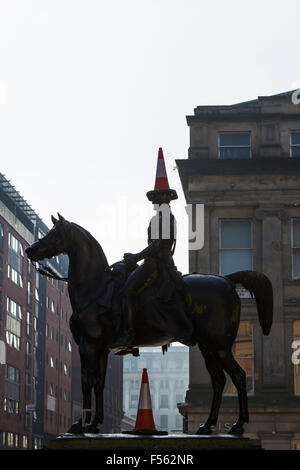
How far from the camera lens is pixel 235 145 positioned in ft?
140

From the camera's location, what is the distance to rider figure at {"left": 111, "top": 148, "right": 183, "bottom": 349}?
12586 mm

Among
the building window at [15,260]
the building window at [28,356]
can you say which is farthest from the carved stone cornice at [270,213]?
the building window at [28,356]

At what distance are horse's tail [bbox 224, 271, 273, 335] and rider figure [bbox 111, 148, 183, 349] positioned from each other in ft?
3.10

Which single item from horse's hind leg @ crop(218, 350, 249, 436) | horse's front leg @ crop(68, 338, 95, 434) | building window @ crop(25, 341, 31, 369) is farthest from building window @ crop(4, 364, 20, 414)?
horse's hind leg @ crop(218, 350, 249, 436)

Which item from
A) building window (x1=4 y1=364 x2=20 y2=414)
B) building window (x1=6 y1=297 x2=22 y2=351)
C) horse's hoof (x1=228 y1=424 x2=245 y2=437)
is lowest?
horse's hoof (x1=228 y1=424 x2=245 y2=437)

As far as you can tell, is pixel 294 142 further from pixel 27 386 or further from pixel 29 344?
pixel 29 344

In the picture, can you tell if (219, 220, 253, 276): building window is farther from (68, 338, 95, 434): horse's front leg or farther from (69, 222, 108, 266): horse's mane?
(68, 338, 95, 434): horse's front leg

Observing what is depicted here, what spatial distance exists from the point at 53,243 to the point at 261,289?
3.07 m

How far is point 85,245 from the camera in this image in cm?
1316

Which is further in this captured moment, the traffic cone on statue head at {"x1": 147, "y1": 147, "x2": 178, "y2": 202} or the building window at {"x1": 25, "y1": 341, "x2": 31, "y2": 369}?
the building window at {"x1": 25, "y1": 341, "x2": 31, "y2": 369}

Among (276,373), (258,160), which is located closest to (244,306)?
(276,373)

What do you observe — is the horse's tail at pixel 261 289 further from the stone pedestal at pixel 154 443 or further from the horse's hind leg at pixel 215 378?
the stone pedestal at pixel 154 443

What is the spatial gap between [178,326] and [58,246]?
207 centimetres

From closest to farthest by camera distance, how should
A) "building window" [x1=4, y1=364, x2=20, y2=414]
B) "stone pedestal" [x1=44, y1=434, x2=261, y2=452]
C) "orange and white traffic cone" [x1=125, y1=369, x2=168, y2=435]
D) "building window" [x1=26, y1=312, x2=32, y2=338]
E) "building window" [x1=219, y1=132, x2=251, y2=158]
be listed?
"stone pedestal" [x1=44, y1=434, x2=261, y2=452]
"orange and white traffic cone" [x1=125, y1=369, x2=168, y2=435]
"building window" [x1=219, y1=132, x2=251, y2=158]
"building window" [x1=4, y1=364, x2=20, y2=414]
"building window" [x1=26, y1=312, x2=32, y2=338]
